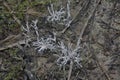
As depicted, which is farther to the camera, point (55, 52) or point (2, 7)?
point (2, 7)

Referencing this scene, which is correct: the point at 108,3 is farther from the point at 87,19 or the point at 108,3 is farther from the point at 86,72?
the point at 86,72

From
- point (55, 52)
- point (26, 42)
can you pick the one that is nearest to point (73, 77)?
point (55, 52)

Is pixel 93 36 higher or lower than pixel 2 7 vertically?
lower

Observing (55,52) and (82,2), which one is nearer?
(55,52)

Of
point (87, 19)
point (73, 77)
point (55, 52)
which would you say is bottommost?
point (73, 77)

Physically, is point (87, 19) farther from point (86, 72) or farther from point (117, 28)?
point (86, 72)

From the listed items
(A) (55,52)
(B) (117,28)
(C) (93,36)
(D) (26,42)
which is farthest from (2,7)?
(B) (117,28)
